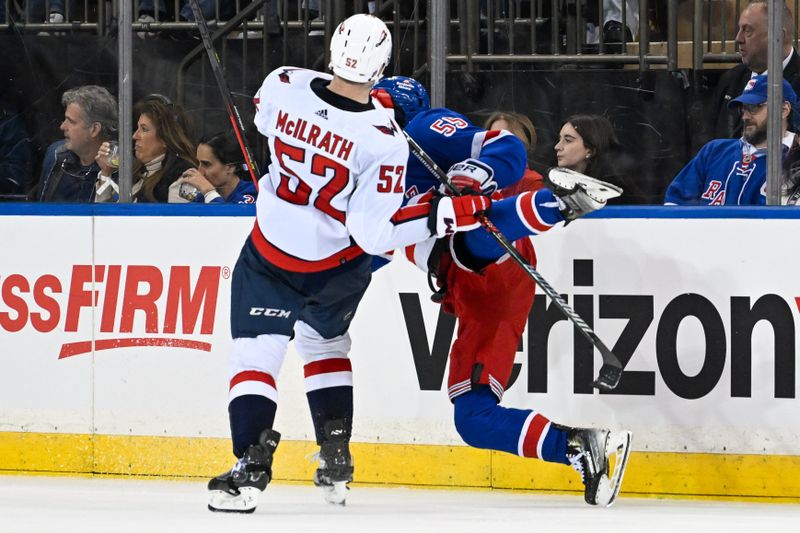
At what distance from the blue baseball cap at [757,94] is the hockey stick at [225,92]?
4.71 ft

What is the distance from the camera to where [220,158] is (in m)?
4.52

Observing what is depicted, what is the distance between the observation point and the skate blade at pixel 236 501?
146 inches

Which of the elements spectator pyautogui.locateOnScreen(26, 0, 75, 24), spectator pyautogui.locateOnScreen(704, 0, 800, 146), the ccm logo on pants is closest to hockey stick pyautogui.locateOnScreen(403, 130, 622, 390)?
the ccm logo on pants

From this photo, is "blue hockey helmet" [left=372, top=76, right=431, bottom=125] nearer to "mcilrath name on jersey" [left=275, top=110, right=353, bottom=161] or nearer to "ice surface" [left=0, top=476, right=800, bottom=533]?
"mcilrath name on jersey" [left=275, top=110, right=353, bottom=161]

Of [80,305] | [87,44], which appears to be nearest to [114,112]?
[87,44]

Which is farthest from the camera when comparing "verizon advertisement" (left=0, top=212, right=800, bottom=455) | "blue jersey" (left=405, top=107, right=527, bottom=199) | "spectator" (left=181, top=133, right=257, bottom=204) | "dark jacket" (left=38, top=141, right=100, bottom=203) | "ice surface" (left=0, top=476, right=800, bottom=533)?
"dark jacket" (left=38, top=141, right=100, bottom=203)

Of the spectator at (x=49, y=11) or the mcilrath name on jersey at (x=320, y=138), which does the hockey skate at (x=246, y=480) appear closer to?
the mcilrath name on jersey at (x=320, y=138)

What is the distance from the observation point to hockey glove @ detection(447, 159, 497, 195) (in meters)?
3.87

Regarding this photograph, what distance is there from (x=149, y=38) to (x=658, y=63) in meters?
1.60

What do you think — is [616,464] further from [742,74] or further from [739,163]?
[742,74]

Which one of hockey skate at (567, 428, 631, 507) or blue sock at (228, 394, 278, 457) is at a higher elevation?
blue sock at (228, 394, 278, 457)

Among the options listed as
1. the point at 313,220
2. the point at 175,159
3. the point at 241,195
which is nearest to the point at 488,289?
the point at 313,220

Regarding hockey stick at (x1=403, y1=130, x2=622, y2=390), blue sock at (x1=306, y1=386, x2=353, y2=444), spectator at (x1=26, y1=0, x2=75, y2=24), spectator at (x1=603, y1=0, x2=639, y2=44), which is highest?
spectator at (x1=26, y1=0, x2=75, y2=24)

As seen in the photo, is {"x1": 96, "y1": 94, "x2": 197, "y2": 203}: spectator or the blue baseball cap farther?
{"x1": 96, "y1": 94, "x2": 197, "y2": 203}: spectator
